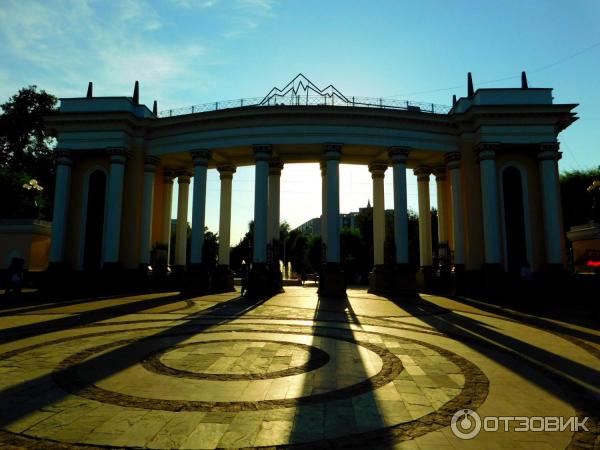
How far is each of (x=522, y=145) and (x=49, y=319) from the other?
27.2 metres

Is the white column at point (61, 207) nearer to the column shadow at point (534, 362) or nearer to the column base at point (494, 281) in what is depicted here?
the column shadow at point (534, 362)

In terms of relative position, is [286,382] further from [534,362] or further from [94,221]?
[94,221]

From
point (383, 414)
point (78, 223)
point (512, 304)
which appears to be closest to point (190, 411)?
point (383, 414)

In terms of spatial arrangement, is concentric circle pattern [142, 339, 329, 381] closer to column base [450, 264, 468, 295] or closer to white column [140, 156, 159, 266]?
column base [450, 264, 468, 295]

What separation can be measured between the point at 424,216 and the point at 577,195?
26.4 metres

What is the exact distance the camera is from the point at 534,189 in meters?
25.0

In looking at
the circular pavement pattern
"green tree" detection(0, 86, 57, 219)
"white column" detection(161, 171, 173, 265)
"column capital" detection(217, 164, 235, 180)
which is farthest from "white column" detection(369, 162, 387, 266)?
"green tree" detection(0, 86, 57, 219)

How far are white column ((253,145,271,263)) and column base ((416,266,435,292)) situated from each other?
11812 millimetres

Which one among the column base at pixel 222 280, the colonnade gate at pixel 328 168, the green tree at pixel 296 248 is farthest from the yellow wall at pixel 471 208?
the green tree at pixel 296 248

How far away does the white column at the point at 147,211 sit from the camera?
26750mm

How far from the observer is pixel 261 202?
24578mm

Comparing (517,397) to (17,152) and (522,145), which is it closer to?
(522,145)

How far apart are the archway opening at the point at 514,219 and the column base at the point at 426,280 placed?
519cm

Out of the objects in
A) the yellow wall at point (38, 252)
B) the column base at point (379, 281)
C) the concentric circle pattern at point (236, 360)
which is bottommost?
the concentric circle pattern at point (236, 360)
